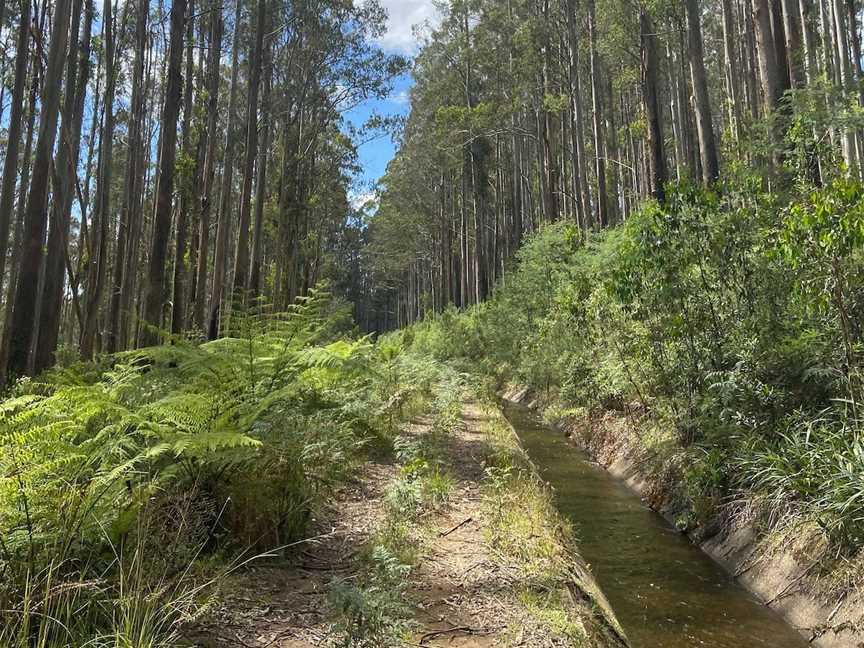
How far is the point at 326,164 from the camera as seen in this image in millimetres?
31125

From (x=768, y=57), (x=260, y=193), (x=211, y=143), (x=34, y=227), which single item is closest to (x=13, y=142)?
(x=34, y=227)

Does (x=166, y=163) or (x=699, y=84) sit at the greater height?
(x=699, y=84)

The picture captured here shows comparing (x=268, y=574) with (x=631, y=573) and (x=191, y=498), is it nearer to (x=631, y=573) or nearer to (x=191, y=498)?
(x=191, y=498)

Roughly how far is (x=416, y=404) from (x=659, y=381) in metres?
4.33

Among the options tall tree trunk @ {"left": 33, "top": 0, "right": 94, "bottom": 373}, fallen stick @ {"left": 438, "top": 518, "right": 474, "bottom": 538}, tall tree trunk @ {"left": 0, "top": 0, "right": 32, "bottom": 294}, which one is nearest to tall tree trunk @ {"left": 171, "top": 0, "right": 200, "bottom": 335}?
tall tree trunk @ {"left": 33, "top": 0, "right": 94, "bottom": 373}

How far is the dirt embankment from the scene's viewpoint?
3.84 meters

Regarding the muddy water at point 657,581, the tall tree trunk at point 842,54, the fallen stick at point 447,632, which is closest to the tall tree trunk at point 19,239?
the fallen stick at point 447,632

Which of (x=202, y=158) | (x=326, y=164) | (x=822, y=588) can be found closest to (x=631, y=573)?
(x=822, y=588)

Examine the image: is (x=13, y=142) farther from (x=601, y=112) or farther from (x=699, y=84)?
(x=601, y=112)

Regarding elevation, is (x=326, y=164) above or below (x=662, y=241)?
above

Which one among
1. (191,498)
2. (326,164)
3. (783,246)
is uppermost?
(326,164)

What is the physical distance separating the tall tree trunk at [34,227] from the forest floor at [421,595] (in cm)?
691

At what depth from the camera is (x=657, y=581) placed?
4.95 metres

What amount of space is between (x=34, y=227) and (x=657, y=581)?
398 inches
